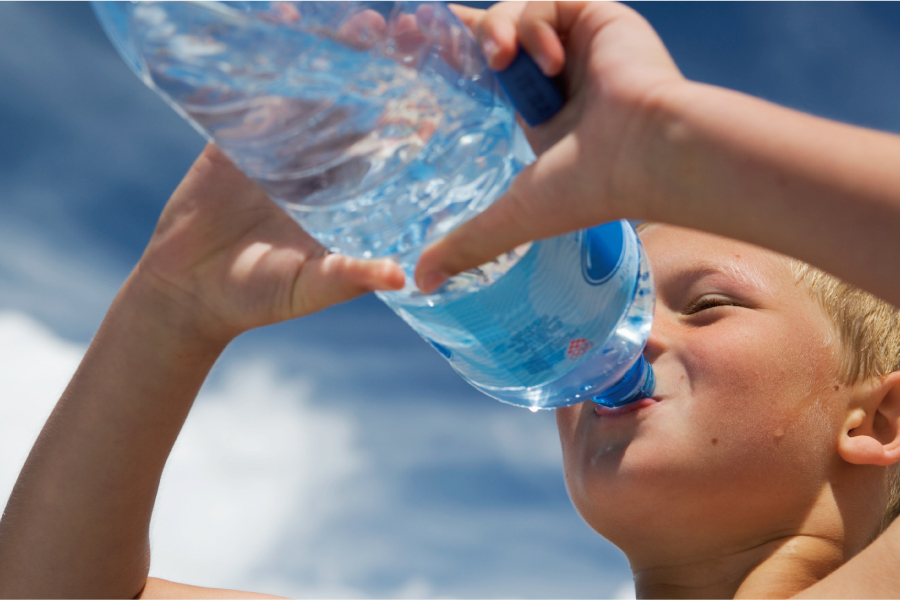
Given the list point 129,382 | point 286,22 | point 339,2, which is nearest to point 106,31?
point 286,22

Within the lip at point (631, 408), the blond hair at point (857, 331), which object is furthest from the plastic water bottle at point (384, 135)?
the blond hair at point (857, 331)

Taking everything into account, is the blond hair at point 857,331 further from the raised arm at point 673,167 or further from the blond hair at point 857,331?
the raised arm at point 673,167

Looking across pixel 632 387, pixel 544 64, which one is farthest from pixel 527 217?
pixel 632 387

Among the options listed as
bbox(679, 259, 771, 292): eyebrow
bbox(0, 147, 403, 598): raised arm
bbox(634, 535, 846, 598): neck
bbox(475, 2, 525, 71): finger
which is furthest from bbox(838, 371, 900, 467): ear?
bbox(0, 147, 403, 598): raised arm

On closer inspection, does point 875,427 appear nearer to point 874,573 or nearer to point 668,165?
point 874,573

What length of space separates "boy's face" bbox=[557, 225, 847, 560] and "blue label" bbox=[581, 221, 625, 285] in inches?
20.2

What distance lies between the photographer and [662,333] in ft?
5.74

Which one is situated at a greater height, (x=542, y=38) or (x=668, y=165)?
(x=542, y=38)

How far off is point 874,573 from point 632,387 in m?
0.60

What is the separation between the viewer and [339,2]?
130 cm

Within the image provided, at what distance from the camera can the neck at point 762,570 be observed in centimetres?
167

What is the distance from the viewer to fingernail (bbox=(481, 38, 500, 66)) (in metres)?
1.00

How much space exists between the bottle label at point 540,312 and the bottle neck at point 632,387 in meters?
0.25

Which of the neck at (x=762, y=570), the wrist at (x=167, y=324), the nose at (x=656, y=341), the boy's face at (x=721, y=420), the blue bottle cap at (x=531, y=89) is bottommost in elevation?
the neck at (x=762, y=570)
